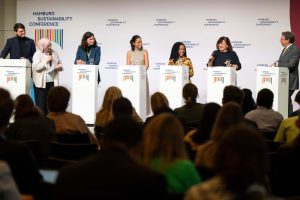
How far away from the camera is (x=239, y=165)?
6.89 feet

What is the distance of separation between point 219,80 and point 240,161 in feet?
27.4

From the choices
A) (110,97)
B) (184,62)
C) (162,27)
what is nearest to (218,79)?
(184,62)

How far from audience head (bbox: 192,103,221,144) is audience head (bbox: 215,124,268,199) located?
6.58ft

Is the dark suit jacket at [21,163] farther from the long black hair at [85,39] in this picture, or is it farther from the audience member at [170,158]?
the long black hair at [85,39]

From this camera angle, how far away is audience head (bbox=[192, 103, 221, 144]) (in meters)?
4.21

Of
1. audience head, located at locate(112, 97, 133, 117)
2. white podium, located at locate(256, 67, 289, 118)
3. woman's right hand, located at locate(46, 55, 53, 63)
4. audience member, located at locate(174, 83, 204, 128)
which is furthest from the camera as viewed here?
woman's right hand, located at locate(46, 55, 53, 63)

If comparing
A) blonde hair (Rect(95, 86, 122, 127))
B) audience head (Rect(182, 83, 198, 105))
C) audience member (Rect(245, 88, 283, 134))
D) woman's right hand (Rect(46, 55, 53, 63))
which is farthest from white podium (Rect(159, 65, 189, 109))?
audience member (Rect(245, 88, 283, 134))

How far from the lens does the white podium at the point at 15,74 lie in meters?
10.6

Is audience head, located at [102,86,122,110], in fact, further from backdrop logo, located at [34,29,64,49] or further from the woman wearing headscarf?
backdrop logo, located at [34,29,64,49]

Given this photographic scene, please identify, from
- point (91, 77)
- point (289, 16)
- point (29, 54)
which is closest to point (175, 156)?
point (91, 77)

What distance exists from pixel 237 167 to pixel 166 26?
35.6 feet

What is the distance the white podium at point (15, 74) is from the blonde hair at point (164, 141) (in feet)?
26.2

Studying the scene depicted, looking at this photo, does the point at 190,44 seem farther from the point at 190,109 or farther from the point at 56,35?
the point at 190,109

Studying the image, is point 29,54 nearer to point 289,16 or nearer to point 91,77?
point 91,77
